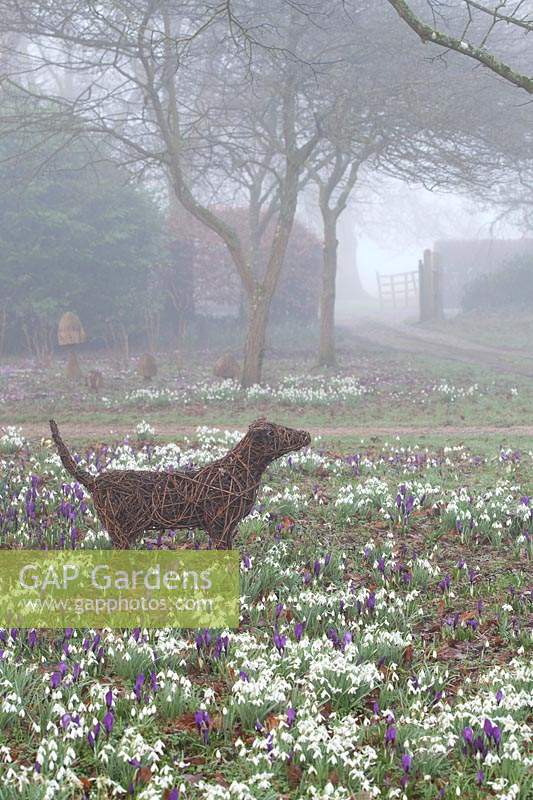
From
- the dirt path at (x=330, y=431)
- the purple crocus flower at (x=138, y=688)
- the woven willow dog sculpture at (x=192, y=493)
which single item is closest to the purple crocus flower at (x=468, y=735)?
the purple crocus flower at (x=138, y=688)

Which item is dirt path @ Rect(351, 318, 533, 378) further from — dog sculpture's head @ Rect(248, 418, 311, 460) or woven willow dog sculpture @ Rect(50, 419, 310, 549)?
woven willow dog sculpture @ Rect(50, 419, 310, 549)

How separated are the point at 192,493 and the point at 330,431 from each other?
9398 millimetres

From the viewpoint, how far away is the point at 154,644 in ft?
17.8

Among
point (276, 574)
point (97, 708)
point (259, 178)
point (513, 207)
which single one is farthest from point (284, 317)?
point (97, 708)

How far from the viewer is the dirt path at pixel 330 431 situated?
14961 millimetres

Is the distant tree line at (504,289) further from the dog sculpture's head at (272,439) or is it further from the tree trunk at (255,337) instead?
the dog sculpture's head at (272,439)

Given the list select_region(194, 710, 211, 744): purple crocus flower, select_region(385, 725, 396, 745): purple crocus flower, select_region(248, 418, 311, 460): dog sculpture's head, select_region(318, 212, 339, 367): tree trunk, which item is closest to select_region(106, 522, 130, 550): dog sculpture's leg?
select_region(248, 418, 311, 460): dog sculpture's head

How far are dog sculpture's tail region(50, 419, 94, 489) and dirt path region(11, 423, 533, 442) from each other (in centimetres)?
794

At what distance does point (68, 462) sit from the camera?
20.4 feet

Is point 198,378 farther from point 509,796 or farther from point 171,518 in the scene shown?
point 509,796

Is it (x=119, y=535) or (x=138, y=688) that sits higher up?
(x=119, y=535)

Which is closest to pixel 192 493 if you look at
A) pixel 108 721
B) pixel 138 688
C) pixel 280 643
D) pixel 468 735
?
pixel 280 643

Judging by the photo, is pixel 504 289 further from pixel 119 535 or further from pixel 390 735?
pixel 390 735

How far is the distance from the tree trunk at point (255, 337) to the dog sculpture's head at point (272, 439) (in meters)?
13.9
